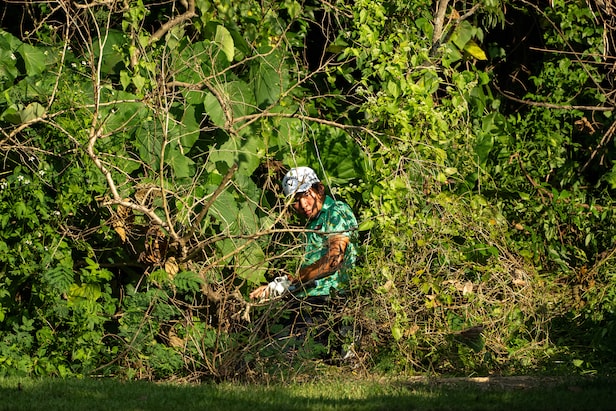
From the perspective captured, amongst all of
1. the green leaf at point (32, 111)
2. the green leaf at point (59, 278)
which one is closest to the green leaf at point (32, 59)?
the green leaf at point (32, 111)

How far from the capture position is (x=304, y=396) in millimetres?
6117

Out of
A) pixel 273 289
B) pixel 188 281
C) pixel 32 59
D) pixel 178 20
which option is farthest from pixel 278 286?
pixel 32 59

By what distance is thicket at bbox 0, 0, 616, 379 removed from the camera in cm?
733

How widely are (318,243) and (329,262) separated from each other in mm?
186

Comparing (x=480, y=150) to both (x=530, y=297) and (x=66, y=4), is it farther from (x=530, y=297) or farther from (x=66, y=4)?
(x=66, y=4)

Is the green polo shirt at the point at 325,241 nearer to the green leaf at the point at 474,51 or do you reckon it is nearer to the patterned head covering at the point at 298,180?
the patterned head covering at the point at 298,180

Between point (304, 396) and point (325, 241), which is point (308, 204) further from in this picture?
point (304, 396)

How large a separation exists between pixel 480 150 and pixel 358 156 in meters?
1.32

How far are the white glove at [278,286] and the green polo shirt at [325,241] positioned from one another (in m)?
0.13

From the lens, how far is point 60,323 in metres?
7.45

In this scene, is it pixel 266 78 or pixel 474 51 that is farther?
pixel 474 51

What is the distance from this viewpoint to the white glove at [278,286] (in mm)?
7440

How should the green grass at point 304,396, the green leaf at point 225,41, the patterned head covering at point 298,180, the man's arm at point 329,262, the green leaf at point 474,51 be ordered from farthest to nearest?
the green leaf at point 474,51 → the green leaf at point 225,41 → the patterned head covering at point 298,180 → the man's arm at point 329,262 → the green grass at point 304,396

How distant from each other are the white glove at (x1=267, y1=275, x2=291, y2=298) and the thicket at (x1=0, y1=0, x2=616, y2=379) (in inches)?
5.8
